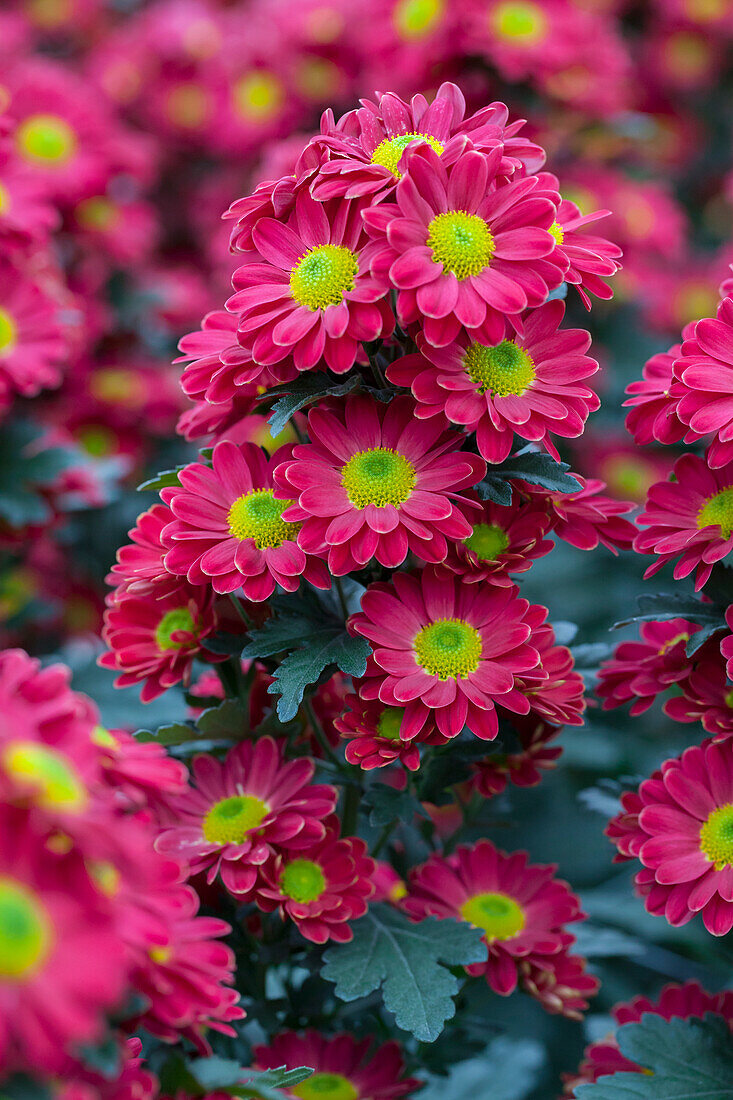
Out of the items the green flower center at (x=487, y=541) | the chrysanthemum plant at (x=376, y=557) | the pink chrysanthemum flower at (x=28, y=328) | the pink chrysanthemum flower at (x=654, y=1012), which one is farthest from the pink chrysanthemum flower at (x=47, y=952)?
the pink chrysanthemum flower at (x=28, y=328)

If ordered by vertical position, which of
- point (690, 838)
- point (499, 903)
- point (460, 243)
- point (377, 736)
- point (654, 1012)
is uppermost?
point (460, 243)

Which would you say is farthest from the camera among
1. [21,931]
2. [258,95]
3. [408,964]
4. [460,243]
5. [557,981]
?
[258,95]

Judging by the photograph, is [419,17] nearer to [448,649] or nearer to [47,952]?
[448,649]

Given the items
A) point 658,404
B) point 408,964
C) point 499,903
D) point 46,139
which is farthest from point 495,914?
point 46,139

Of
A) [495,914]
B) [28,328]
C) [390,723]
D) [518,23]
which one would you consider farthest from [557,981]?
[518,23]

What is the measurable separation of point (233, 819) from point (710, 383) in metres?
0.50

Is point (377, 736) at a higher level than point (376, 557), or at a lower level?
lower

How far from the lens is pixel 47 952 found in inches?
18.9

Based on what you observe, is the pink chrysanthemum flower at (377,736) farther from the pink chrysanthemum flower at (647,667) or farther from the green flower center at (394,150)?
the green flower center at (394,150)

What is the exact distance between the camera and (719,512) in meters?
0.86

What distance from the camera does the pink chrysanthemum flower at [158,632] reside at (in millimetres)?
860

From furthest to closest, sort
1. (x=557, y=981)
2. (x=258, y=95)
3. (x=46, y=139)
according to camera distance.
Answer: (x=258, y=95) → (x=46, y=139) → (x=557, y=981)

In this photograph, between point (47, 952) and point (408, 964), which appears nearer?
point (47, 952)

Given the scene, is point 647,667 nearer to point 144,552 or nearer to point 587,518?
point 587,518
